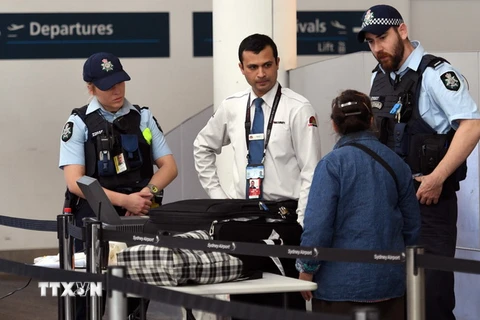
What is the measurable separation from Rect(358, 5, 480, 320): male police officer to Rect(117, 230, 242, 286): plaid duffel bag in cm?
108

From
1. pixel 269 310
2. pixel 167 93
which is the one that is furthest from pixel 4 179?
pixel 269 310

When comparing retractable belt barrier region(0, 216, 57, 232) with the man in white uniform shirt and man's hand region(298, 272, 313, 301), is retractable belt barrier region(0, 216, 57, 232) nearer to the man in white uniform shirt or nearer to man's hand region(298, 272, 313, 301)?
the man in white uniform shirt

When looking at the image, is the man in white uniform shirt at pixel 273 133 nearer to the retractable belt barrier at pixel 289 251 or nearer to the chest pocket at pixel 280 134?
the chest pocket at pixel 280 134

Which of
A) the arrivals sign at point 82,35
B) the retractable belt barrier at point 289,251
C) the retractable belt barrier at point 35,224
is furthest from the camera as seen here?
the arrivals sign at point 82,35

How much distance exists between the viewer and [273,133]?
4.36m

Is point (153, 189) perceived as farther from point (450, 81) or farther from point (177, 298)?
point (177, 298)

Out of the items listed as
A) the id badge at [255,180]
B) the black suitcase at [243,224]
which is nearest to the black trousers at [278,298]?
the black suitcase at [243,224]

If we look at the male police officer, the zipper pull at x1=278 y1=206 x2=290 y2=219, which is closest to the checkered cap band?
the male police officer

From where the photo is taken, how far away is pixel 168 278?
3.32 metres

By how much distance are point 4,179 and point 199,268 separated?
18.0 feet

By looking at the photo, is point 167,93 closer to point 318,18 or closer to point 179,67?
point 179,67

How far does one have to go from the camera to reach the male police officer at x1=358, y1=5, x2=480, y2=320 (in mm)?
4039

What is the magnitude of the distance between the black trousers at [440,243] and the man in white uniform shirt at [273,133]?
52 centimetres

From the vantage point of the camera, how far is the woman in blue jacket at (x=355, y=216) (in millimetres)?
3516
